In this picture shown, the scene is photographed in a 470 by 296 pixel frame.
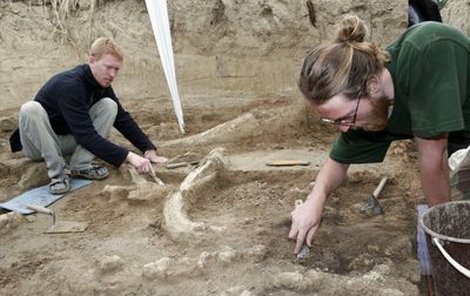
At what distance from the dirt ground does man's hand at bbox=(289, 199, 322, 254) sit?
0.11 metres

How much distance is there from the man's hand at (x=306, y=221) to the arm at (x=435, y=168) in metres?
0.49

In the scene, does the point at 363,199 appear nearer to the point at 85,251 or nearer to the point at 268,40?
the point at 85,251

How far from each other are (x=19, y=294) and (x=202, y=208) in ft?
3.69

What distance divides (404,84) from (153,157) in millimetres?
2527

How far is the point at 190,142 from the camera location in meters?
4.56

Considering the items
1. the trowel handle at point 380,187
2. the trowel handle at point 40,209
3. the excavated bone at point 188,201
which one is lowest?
the trowel handle at point 380,187

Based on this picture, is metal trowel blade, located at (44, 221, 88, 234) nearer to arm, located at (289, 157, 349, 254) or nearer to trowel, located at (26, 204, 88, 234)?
trowel, located at (26, 204, 88, 234)

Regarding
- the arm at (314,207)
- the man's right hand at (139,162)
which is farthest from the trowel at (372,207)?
the man's right hand at (139,162)

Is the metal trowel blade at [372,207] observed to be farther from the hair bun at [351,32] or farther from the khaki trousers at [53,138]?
the khaki trousers at [53,138]

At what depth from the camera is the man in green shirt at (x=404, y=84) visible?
1.91 meters

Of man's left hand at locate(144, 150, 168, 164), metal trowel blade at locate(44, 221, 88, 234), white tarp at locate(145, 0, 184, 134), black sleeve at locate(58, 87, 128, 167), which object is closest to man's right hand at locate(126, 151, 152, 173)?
black sleeve at locate(58, 87, 128, 167)

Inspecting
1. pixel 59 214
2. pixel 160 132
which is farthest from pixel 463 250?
pixel 160 132

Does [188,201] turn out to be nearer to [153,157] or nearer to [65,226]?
[65,226]

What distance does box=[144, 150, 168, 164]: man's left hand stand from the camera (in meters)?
4.17
